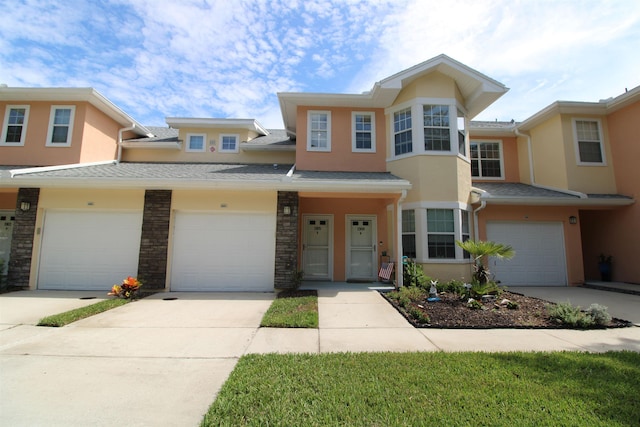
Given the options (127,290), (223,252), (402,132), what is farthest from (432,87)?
(127,290)

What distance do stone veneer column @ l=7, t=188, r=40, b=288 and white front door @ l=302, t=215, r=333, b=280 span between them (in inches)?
313

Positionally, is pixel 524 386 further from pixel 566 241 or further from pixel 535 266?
pixel 566 241

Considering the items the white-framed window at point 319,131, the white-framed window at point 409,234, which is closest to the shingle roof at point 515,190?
the white-framed window at point 409,234

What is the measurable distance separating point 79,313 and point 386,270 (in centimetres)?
792

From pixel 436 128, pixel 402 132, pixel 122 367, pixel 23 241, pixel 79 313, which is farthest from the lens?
pixel 402 132

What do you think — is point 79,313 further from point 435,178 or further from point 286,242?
point 435,178

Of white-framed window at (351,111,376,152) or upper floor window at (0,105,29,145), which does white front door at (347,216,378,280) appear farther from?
upper floor window at (0,105,29,145)

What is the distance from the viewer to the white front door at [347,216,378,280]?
10.4 m

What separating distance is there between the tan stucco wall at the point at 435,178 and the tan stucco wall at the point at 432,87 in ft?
6.93

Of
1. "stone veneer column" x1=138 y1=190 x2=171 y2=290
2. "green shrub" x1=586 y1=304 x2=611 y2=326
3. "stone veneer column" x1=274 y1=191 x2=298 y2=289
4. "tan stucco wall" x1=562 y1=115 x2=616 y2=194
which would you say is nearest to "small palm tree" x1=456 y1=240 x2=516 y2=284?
"green shrub" x1=586 y1=304 x2=611 y2=326

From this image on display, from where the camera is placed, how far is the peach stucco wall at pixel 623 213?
983 centimetres

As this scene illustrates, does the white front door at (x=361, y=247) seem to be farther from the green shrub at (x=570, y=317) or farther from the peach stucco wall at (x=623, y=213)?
the peach stucco wall at (x=623, y=213)

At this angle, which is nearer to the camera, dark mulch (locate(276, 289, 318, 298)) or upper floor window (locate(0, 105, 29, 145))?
dark mulch (locate(276, 289, 318, 298))

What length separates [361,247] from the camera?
10.5 meters
